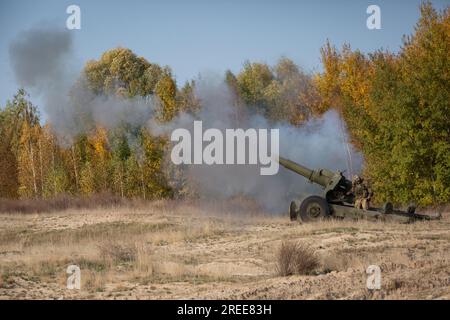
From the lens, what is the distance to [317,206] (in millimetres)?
24281

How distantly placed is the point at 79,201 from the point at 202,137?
7114 mm

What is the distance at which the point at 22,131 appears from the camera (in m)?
50.6

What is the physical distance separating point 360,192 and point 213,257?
23.8 ft

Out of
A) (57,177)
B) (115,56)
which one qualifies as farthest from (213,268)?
(115,56)

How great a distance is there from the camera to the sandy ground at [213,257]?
43.2 feet

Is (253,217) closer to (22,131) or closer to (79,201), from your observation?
(79,201)

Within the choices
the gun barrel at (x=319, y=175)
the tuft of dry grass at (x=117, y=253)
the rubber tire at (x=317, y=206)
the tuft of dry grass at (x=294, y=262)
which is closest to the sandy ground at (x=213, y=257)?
the tuft of dry grass at (x=117, y=253)

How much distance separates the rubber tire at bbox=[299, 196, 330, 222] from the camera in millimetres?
24125
